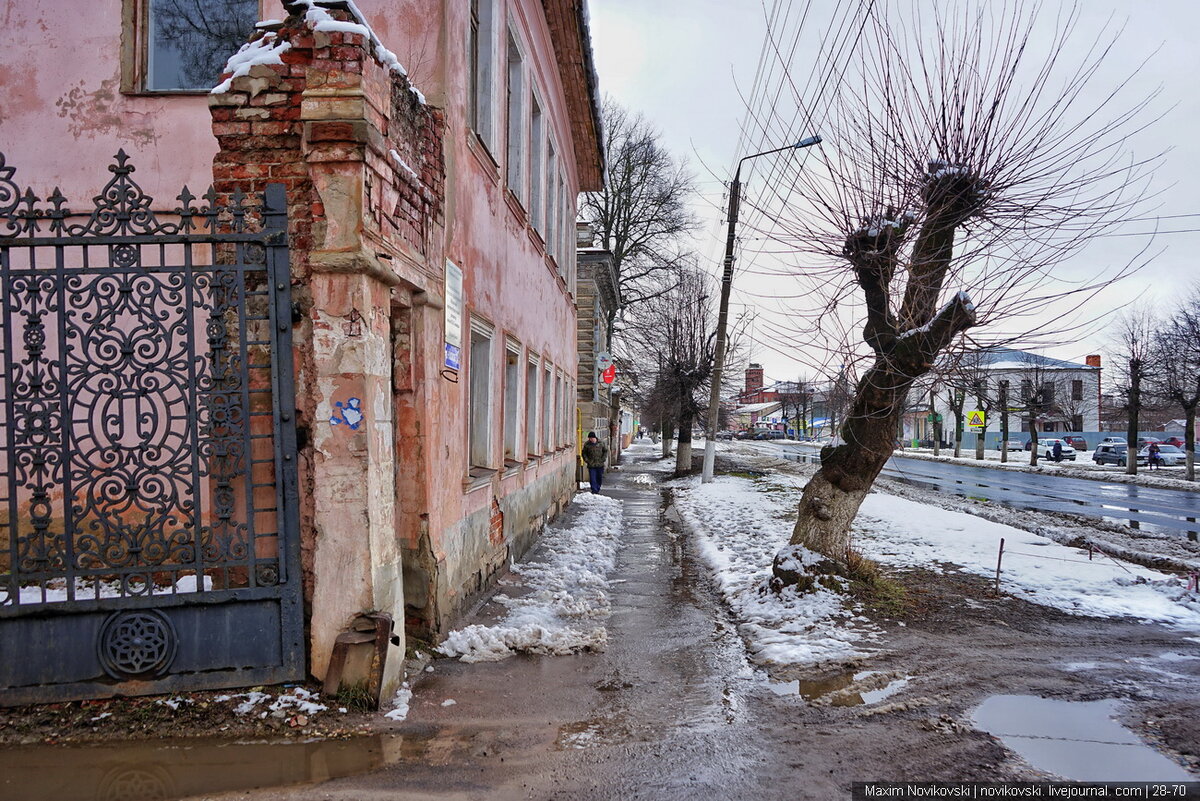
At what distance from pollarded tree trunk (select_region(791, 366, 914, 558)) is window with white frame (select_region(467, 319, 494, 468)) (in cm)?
324

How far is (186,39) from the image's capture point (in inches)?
299

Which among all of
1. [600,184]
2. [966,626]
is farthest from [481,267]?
[600,184]

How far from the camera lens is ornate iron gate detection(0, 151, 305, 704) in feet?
13.9

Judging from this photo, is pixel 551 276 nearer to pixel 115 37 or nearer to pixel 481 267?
pixel 481 267

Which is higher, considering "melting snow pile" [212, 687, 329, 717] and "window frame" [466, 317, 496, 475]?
"window frame" [466, 317, 496, 475]

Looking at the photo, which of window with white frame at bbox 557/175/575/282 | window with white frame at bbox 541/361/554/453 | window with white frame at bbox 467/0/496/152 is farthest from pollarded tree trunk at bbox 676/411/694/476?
window with white frame at bbox 467/0/496/152

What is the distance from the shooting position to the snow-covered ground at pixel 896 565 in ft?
20.1

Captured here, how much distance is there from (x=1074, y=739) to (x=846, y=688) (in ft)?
4.05

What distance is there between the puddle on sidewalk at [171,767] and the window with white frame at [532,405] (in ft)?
24.7

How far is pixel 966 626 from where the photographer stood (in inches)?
250

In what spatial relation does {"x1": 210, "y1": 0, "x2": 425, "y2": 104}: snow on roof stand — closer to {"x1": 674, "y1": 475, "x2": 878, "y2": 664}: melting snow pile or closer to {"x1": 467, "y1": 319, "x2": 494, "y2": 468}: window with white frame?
{"x1": 467, "y1": 319, "x2": 494, "y2": 468}: window with white frame

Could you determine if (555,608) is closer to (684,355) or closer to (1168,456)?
(684,355)

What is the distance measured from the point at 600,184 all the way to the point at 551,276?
6.18 meters

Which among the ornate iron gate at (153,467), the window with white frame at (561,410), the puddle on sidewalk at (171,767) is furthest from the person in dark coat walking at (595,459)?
the puddle on sidewalk at (171,767)
